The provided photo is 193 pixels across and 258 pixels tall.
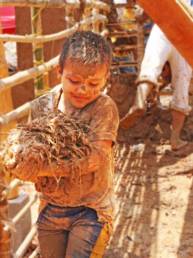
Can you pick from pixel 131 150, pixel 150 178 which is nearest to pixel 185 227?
pixel 150 178

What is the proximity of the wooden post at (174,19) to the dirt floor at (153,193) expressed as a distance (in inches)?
82.5

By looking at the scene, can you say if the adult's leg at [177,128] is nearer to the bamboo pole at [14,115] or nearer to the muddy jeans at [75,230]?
the bamboo pole at [14,115]

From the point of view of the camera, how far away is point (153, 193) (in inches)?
195

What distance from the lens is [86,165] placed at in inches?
72.7

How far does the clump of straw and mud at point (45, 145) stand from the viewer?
1684 millimetres

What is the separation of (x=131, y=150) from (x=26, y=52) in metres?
2.49

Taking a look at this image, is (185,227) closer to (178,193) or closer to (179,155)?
(178,193)

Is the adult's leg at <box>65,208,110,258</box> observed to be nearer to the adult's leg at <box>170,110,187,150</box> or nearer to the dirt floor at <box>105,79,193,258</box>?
the dirt floor at <box>105,79,193,258</box>

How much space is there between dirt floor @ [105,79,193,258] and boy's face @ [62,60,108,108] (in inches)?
69.7

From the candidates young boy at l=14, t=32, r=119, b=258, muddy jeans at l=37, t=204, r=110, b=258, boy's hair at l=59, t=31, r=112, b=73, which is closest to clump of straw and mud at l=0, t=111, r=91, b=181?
young boy at l=14, t=32, r=119, b=258

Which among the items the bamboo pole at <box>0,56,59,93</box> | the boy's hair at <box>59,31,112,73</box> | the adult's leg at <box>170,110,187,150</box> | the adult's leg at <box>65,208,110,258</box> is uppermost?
the boy's hair at <box>59,31,112,73</box>

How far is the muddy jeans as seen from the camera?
2055 mm

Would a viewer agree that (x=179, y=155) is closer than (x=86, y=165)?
No

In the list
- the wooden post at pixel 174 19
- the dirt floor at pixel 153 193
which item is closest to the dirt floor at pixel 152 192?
the dirt floor at pixel 153 193
